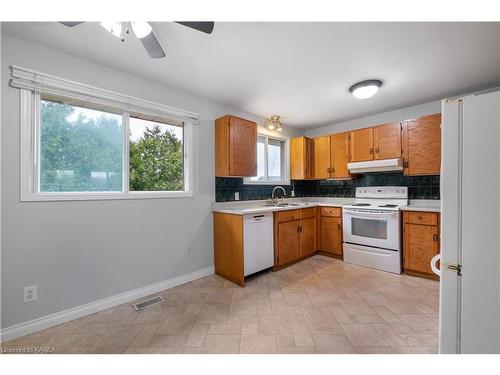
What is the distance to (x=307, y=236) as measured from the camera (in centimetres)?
358

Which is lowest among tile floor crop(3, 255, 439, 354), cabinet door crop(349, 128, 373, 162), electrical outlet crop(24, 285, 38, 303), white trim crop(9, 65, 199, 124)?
tile floor crop(3, 255, 439, 354)

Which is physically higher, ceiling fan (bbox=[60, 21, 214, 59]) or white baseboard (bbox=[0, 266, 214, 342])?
ceiling fan (bbox=[60, 21, 214, 59])

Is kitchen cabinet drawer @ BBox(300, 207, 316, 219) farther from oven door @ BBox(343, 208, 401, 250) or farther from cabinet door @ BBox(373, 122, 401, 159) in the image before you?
cabinet door @ BBox(373, 122, 401, 159)

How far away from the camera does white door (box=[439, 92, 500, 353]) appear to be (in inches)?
40.2

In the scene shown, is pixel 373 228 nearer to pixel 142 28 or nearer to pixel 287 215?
pixel 287 215

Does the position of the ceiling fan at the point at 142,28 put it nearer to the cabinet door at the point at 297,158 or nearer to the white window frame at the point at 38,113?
the white window frame at the point at 38,113

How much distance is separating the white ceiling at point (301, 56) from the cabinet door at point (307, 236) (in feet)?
6.48

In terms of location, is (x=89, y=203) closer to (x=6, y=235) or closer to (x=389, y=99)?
(x=6, y=235)

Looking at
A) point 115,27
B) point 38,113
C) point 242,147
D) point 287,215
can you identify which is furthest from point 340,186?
point 38,113

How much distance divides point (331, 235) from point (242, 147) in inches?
84.5

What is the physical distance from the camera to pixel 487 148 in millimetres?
1024

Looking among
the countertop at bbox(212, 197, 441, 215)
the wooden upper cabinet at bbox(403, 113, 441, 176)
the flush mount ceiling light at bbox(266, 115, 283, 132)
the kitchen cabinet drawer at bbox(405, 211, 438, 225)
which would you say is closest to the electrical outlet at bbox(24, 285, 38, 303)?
the countertop at bbox(212, 197, 441, 215)

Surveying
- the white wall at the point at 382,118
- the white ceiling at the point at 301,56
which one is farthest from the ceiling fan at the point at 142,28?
the white wall at the point at 382,118

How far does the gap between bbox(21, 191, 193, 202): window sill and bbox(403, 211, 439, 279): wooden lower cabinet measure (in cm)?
299
